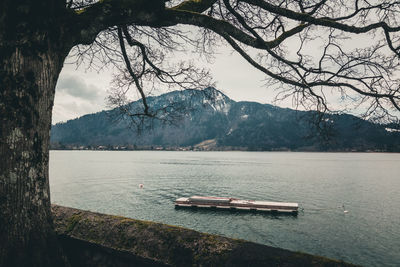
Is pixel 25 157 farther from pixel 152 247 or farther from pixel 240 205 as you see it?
pixel 240 205

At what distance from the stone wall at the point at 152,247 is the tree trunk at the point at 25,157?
655 millimetres

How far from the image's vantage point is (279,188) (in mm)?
58812

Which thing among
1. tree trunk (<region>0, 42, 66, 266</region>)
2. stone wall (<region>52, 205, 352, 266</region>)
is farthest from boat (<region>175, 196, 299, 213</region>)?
tree trunk (<region>0, 42, 66, 266</region>)

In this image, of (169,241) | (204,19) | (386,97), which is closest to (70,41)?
(204,19)

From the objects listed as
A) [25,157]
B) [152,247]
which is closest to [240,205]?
[152,247]

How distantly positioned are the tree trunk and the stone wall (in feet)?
2.15

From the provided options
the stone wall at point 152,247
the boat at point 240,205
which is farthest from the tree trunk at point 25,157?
the boat at point 240,205

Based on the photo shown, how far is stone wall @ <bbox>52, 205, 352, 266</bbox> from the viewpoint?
3703 mm

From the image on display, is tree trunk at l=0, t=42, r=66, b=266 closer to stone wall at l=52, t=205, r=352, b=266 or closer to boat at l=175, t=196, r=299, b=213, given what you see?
stone wall at l=52, t=205, r=352, b=266

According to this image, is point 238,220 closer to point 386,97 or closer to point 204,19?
point 386,97

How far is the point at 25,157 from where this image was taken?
370 centimetres

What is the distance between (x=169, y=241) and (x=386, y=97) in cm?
604

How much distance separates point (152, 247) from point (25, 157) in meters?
2.29

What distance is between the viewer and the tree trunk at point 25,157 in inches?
141
